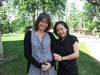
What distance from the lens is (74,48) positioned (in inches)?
180

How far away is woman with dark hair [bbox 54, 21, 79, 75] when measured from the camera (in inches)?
178

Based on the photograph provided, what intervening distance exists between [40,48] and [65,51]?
432 millimetres

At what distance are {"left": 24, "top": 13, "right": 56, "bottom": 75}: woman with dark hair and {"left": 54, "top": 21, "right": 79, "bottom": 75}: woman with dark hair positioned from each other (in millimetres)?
155

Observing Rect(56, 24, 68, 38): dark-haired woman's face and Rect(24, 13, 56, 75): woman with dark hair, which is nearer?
Rect(24, 13, 56, 75): woman with dark hair

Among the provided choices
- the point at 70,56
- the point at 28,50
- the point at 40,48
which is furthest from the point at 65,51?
the point at 28,50

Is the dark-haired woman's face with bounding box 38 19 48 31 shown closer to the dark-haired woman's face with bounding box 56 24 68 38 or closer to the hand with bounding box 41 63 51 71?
the dark-haired woman's face with bounding box 56 24 68 38

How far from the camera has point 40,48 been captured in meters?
4.33

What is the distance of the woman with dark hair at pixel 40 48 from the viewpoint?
171 inches

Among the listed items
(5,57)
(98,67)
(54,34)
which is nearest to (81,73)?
(98,67)

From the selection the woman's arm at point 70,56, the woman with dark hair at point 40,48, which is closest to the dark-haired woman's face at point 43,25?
the woman with dark hair at point 40,48

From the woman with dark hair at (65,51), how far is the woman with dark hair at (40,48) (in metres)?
0.16

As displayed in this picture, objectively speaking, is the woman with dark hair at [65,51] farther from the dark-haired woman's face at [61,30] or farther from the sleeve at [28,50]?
the sleeve at [28,50]

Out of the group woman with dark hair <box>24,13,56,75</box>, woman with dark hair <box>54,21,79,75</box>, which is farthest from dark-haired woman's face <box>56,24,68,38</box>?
woman with dark hair <box>24,13,56,75</box>

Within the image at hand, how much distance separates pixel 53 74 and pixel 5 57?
7.81 m
